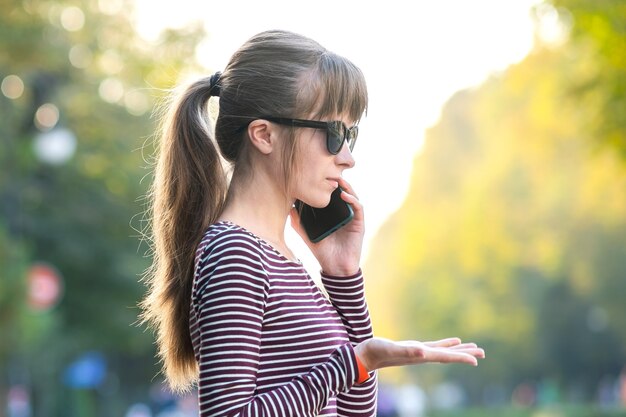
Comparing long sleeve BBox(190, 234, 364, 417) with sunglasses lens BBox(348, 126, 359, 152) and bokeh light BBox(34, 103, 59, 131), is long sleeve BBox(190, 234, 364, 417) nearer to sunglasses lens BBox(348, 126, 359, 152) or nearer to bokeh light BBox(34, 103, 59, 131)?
sunglasses lens BBox(348, 126, 359, 152)

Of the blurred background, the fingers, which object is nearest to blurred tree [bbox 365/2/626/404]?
the blurred background

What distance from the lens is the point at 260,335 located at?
2.71 m


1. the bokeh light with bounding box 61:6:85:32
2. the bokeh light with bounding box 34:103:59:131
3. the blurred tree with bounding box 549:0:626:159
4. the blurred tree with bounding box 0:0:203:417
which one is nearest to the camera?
the blurred tree with bounding box 549:0:626:159

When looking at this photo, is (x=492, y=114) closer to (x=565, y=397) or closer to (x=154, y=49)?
(x=565, y=397)

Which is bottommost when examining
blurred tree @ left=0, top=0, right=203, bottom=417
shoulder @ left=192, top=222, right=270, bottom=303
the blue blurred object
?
the blue blurred object

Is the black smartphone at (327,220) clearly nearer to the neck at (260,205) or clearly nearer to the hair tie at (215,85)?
the neck at (260,205)

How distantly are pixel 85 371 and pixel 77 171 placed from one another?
848 cm

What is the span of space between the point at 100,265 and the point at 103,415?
1087 cm

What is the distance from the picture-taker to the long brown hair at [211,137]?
291cm

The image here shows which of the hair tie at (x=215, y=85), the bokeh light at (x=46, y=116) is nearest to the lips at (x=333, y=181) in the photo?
the hair tie at (x=215, y=85)

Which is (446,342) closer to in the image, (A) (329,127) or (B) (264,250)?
(B) (264,250)

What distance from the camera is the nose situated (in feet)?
9.66

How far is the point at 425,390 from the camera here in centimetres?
7625

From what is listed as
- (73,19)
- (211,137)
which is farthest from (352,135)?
(73,19)
